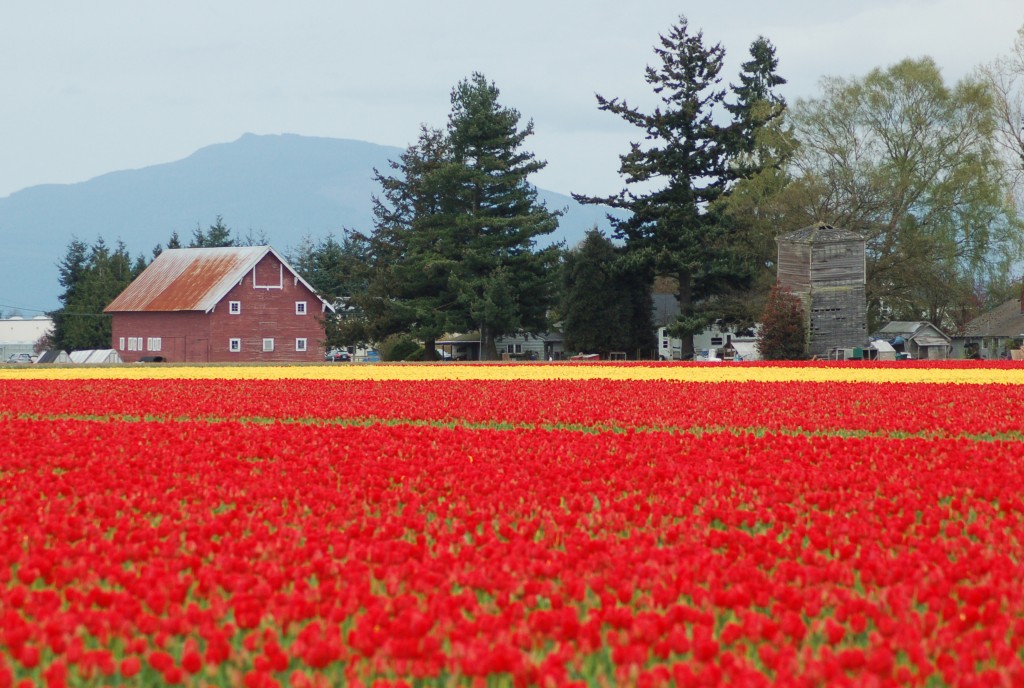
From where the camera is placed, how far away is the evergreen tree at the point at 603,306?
2667 inches

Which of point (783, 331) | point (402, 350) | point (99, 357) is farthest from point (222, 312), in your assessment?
point (783, 331)

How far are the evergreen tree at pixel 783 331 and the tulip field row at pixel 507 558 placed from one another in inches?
1543

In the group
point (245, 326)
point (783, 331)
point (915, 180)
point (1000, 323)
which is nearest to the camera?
point (783, 331)

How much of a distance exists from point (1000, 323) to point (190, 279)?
190ft

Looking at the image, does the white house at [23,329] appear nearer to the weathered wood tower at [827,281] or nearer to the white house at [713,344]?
the white house at [713,344]

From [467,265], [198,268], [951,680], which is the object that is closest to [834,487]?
[951,680]

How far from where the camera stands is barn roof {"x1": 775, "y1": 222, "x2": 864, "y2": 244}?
191ft

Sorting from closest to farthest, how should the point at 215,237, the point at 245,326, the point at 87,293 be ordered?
the point at 245,326
the point at 87,293
the point at 215,237

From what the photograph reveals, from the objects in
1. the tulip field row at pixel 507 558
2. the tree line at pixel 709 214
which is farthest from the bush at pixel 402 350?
the tulip field row at pixel 507 558

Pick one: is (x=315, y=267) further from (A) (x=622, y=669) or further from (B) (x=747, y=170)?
(A) (x=622, y=669)

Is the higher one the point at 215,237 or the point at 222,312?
the point at 215,237

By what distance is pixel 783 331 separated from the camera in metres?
52.2

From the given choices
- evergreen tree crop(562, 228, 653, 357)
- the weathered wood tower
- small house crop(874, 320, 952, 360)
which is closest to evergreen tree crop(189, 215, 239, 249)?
evergreen tree crop(562, 228, 653, 357)

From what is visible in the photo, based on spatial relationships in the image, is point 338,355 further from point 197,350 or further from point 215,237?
point 197,350
